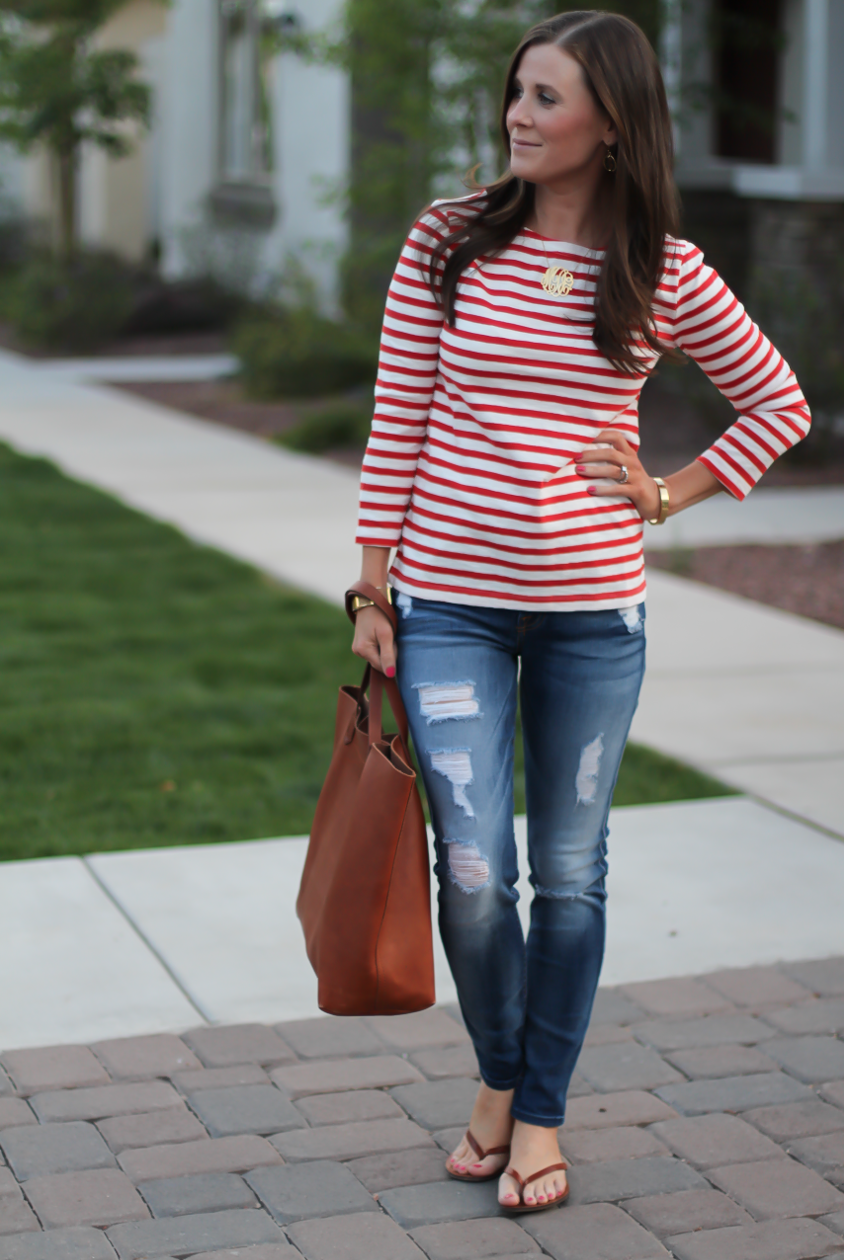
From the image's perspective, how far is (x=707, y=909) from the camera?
4.32 m

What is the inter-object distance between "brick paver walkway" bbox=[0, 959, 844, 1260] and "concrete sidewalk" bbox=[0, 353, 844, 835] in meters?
1.54

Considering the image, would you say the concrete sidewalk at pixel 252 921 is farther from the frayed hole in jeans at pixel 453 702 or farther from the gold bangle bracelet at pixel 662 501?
the gold bangle bracelet at pixel 662 501

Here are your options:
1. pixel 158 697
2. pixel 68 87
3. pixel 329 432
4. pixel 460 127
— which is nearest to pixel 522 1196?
pixel 158 697

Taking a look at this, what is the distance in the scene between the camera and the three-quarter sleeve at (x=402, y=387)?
2.78m

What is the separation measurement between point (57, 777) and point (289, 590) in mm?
2947

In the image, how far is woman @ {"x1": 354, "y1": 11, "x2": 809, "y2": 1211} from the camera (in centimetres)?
273

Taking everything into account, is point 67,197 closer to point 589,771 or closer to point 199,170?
point 199,170

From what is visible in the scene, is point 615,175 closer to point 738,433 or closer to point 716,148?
point 738,433

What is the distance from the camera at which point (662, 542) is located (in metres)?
9.35

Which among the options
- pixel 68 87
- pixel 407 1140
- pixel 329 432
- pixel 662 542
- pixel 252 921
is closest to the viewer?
pixel 407 1140

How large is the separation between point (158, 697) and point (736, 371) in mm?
3685

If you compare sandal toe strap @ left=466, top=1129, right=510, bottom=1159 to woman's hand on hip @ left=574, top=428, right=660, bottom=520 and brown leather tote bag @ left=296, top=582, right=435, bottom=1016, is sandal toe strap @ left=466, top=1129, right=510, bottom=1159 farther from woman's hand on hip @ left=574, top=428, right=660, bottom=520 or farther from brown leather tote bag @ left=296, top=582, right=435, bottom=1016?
woman's hand on hip @ left=574, top=428, right=660, bottom=520

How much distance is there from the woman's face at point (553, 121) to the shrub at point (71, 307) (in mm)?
17397

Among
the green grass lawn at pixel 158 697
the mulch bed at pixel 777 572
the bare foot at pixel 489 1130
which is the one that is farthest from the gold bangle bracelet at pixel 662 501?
the mulch bed at pixel 777 572
